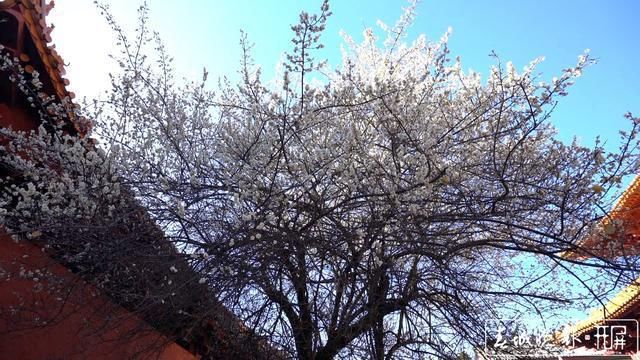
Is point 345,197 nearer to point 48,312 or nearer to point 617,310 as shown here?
point 48,312

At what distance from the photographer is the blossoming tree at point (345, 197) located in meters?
3.73

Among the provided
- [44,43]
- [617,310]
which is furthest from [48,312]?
[617,310]

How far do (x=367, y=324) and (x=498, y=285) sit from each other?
1.76 metres

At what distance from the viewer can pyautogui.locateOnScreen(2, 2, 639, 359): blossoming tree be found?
373 centimetres

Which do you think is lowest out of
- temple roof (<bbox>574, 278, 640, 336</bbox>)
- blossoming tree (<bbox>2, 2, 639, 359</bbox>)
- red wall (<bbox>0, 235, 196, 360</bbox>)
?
red wall (<bbox>0, 235, 196, 360</bbox>)

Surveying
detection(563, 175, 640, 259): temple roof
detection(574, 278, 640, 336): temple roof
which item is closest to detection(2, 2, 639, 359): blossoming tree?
detection(563, 175, 640, 259): temple roof

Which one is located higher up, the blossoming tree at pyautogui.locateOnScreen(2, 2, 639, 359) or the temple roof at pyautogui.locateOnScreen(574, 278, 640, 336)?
the temple roof at pyautogui.locateOnScreen(574, 278, 640, 336)

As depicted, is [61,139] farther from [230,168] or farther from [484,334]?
[484,334]

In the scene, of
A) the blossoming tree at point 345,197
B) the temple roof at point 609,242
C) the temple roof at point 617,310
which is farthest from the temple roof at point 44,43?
the temple roof at point 617,310

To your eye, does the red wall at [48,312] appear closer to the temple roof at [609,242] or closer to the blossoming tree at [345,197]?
the blossoming tree at [345,197]

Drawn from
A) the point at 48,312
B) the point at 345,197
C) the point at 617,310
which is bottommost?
the point at 48,312

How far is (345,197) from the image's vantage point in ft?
13.0

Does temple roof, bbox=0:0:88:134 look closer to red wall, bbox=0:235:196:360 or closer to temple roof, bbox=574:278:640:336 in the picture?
red wall, bbox=0:235:196:360

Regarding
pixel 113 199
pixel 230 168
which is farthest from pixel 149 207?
pixel 230 168
